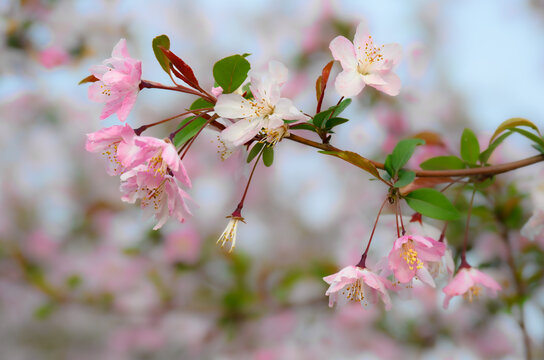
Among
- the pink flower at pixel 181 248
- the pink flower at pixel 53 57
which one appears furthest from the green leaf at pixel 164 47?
the pink flower at pixel 53 57

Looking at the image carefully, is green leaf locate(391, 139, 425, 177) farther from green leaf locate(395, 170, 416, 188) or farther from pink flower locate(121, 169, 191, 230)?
pink flower locate(121, 169, 191, 230)

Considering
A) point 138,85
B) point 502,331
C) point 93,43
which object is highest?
point 93,43

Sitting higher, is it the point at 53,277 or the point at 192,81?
the point at 53,277

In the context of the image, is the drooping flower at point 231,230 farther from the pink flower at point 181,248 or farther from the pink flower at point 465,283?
the pink flower at point 181,248

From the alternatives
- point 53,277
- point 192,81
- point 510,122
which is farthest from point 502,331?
point 53,277

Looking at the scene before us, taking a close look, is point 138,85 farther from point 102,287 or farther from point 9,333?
point 9,333

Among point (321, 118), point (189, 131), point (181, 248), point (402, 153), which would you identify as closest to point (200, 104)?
point (189, 131)
